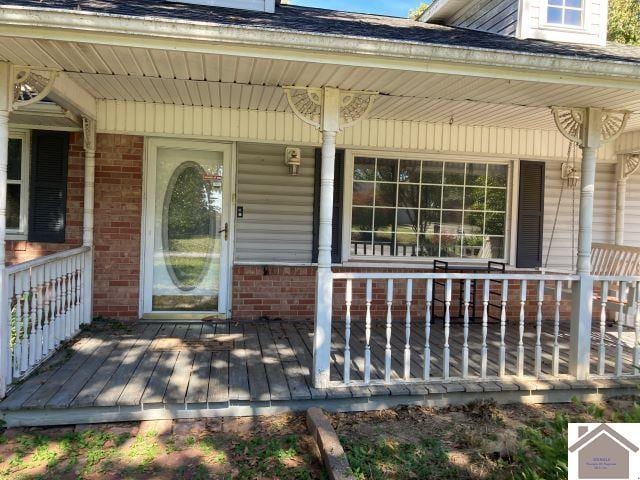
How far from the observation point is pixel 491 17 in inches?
251

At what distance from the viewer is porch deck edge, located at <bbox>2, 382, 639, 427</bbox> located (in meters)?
3.39

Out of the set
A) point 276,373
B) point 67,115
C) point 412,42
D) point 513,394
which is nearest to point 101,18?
point 412,42

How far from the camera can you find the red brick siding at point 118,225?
218 inches

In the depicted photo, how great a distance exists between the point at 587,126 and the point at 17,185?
5837 mm

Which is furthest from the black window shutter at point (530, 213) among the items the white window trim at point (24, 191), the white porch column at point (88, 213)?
the white window trim at point (24, 191)

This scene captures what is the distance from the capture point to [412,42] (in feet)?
11.2

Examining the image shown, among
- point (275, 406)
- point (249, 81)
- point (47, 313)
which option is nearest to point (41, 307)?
point (47, 313)

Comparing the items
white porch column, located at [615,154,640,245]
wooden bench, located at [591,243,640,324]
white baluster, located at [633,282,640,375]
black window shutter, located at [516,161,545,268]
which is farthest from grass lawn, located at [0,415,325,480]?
white porch column, located at [615,154,640,245]

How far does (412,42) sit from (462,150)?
9.93ft

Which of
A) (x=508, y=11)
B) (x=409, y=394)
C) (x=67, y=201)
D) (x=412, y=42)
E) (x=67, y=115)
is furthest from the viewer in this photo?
(x=508, y=11)

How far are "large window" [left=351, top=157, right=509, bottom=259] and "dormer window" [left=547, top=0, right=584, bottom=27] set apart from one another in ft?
6.03

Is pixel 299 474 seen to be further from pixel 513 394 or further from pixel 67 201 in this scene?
pixel 67 201

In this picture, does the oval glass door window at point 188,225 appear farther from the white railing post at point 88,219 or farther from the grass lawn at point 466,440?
the grass lawn at point 466,440
